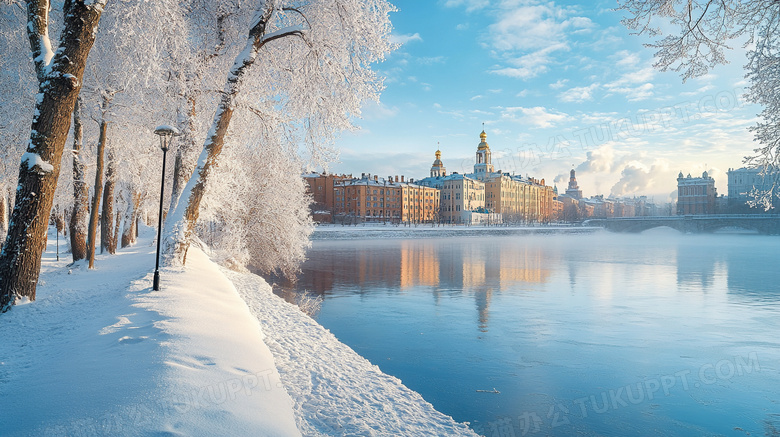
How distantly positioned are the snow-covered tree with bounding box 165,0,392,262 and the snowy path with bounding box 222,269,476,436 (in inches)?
181

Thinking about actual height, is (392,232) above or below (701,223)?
below

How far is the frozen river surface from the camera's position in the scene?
734cm

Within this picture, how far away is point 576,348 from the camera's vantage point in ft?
35.8

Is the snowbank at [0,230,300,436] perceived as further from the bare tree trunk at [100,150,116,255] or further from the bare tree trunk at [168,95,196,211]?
the bare tree trunk at [100,150,116,255]

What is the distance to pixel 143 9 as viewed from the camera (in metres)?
8.62

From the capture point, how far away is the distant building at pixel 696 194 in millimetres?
134875

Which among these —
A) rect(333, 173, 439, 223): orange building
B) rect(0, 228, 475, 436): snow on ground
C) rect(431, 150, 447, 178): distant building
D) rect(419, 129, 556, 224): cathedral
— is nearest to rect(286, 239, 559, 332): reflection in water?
rect(0, 228, 475, 436): snow on ground

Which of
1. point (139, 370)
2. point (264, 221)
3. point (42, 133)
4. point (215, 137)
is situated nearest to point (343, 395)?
point (139, 370)

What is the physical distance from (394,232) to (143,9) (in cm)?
6470

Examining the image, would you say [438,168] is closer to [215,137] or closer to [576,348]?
[576,348]

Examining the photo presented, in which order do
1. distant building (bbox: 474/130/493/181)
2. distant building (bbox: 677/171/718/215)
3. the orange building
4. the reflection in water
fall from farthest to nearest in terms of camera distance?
1. distant building (bbox: 474/130/493/181)
2. distant building (bbox: 677/171/718/215)
3. the orange building
4. the reflection in water

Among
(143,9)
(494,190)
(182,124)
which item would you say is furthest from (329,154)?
(494,190)

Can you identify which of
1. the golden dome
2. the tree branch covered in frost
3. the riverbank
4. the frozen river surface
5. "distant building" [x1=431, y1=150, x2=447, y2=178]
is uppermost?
the golden dome

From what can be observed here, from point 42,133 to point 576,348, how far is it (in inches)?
470
